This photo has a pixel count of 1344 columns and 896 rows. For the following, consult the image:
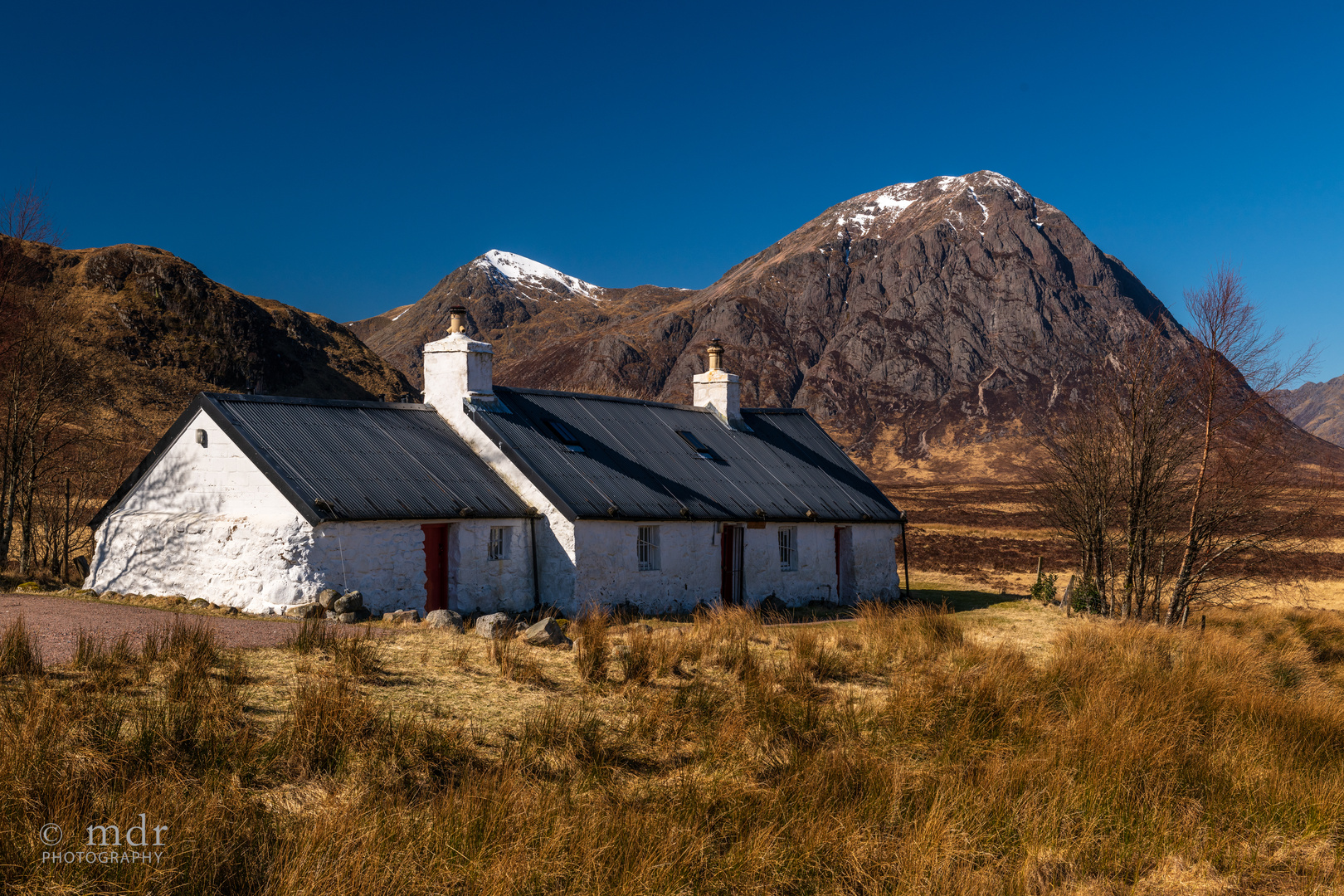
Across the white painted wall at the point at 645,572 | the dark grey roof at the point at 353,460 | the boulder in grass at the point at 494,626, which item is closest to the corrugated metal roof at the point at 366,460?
the dark grey roof at the point at 353,460

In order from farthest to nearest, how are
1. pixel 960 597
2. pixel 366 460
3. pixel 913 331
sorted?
pixel 913 331 < pixel 960 597 < pixel 366 460

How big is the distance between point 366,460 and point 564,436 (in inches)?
192

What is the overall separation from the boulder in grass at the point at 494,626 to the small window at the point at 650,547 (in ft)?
18.8

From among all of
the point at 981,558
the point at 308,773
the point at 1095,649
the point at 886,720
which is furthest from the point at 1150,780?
the point at 981,558

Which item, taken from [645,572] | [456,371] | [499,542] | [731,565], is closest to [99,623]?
[499,542]

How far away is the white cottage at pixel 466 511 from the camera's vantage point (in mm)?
16672

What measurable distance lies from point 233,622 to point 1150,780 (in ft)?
39.8

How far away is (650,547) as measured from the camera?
2050 cm

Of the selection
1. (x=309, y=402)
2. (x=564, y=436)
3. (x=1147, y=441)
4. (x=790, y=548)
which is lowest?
(x=790, y=548)

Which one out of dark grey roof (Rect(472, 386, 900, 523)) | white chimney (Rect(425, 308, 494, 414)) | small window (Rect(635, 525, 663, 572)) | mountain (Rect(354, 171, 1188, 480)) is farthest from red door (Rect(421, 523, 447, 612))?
mountain (Rect(354, 171, 1188, 480))

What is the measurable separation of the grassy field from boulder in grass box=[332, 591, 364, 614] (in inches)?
120

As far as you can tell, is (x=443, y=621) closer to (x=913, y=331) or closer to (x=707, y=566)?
(x=707, y=566)

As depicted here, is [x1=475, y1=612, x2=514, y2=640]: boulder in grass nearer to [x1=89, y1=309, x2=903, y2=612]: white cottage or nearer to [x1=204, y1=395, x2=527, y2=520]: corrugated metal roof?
[x1=89, y1=309, x2=903, y2=612]: white cottage

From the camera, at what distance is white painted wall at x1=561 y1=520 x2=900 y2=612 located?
1911 cm
